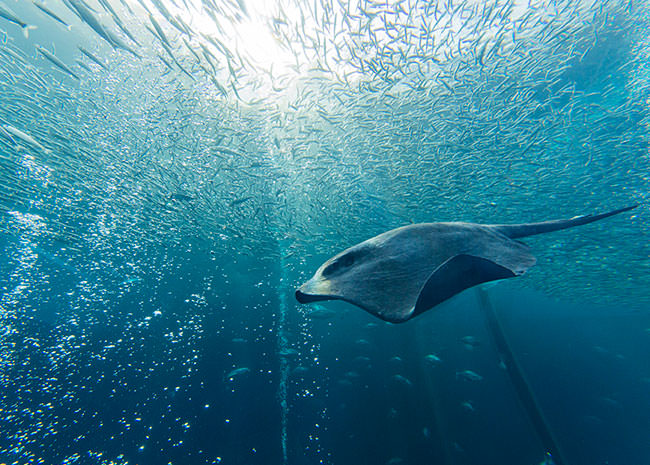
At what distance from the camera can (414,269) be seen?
151cm

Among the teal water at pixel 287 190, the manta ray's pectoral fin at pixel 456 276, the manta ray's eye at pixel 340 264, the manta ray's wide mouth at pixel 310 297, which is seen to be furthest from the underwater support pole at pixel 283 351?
the manta ray's pectoral fin at pixel 456 276

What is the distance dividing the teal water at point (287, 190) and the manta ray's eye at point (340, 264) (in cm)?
515

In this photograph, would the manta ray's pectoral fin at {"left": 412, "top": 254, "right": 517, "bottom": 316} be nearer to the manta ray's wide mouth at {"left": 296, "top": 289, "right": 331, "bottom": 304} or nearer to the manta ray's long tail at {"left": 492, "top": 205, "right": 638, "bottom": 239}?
the manta ray's wide mouth at {"left": 296, "top": 289, "right": 331, "bottom": 304}

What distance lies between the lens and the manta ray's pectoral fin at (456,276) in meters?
1.32

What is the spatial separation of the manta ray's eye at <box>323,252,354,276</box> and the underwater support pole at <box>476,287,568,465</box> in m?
12.1

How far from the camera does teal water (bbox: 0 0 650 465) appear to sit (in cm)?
559

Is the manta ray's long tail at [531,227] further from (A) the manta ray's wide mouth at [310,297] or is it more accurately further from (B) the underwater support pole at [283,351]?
(B) the underwater support pole at [283,351]

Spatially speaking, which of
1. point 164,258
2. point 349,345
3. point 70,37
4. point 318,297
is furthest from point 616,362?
point 70,37

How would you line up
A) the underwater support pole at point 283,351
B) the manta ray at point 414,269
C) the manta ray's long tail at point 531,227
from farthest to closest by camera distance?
the underwater support pole at point 283,351
the manta ray's long tail at point 531,227
the manta ray at point 414,269

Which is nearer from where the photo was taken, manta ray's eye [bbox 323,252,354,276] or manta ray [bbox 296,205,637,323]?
manta ray [bbox 296,205,637,323]

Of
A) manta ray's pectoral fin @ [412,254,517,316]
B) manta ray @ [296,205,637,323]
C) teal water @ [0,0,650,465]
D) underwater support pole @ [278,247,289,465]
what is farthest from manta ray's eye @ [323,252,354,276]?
underwater support pole @ [278,247,289,465]

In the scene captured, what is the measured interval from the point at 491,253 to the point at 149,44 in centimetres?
895

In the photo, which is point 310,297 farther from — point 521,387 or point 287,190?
point 521,387

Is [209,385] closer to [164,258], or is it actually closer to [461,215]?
[164,258]
